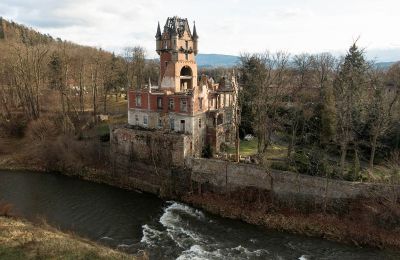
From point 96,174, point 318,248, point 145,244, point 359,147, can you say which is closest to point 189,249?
point 145,244

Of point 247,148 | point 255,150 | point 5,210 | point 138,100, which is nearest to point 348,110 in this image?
point 255,150

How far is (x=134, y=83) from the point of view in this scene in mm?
68250

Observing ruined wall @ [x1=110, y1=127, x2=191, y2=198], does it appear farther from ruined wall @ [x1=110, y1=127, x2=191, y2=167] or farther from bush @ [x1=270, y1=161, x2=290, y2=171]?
bush @ [x1=270, y1=161, x2=290, y2=171]

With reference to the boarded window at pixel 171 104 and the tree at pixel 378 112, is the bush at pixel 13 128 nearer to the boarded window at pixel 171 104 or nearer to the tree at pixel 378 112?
the boarded window at pixel 171 104

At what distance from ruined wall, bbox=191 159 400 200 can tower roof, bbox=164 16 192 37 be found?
16.1 meters

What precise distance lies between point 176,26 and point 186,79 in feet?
21.1

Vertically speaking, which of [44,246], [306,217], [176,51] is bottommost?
[306,217]

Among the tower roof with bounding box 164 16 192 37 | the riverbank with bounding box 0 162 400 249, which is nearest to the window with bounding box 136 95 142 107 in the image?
the tower roof with bounding box 164 16 192 37

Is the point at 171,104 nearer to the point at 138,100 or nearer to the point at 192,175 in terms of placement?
the point at 138,100

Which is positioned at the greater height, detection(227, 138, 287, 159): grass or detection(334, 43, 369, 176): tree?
detection(334, 43, 369, 176): tree

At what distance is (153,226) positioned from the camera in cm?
2858

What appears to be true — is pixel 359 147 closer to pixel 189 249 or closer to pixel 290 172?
pixel 290 172

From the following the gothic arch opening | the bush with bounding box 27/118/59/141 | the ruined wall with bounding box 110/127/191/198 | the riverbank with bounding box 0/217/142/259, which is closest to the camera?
the riverbank with bounding box 0/217/142/259

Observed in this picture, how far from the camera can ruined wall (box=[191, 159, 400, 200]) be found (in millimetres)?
27344
